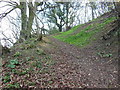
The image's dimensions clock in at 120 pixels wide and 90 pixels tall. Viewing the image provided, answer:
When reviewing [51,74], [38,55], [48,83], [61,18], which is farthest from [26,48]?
[61,18]

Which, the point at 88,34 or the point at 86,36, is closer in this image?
the point at 86,36

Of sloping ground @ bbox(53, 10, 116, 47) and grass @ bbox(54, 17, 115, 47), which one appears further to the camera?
sloping ground @ bbox(53, 10, 116, 47)

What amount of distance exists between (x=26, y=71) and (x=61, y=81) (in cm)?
148

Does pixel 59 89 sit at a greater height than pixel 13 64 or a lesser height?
lesser

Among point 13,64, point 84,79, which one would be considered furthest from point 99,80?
point 13,64

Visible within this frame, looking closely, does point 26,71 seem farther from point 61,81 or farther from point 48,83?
point 61,81

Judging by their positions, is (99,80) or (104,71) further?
(104,71)

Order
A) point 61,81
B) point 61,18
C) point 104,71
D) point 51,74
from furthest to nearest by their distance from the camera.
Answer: point 61,18 → point 104,71 → point 51,74 → point 61,81

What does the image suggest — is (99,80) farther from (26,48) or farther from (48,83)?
(26,48)

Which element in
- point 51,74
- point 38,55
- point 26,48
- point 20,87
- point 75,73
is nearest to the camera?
point 20,87

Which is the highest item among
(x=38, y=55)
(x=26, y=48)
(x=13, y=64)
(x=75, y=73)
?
(x=26, y=48)

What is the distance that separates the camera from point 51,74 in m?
4.24

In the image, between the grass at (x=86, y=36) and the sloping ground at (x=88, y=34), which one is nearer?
the grass at (x=86, y=36)

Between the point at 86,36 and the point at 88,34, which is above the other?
the point at 88,34
